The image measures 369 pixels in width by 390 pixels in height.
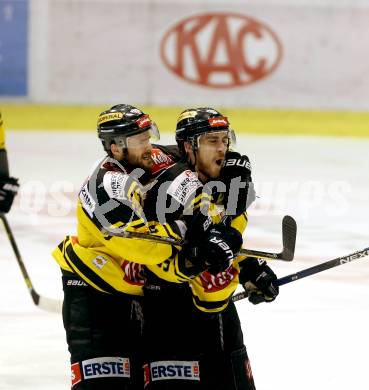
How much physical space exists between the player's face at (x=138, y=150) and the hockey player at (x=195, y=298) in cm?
9

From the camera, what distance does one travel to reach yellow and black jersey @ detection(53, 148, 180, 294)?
3.50 m

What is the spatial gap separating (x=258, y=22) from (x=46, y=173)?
3.96 meters

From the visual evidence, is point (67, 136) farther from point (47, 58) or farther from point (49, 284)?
point (49, 284)

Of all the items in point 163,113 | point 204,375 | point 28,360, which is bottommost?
point 163,113

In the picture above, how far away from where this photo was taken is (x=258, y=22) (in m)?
11.9

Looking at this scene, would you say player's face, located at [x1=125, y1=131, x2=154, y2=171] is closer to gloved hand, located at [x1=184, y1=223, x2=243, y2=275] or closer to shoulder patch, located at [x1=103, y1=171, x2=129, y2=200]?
shoulder patch, located at [x1=103, y1=171, x2=129, y2=200]

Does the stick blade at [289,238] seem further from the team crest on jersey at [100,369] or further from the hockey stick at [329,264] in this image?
the team crest on jersey at [100,369]

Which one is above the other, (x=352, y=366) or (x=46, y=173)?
(x=352, y=366)

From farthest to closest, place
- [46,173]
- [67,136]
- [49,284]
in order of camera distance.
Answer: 1. [67,136]
2. [46,173]
3. [49,284]

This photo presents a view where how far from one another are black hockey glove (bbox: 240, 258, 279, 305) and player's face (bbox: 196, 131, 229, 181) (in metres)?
0.38

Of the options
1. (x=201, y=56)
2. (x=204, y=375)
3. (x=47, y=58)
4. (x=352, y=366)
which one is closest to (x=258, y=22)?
(x=201, y=56)

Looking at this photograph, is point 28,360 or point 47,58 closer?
point 28,360

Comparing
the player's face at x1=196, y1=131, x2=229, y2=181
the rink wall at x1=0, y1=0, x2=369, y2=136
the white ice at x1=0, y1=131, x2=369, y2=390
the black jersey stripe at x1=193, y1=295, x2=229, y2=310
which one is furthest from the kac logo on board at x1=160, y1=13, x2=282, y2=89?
the black jersey stripe at x1=193, y1=295, x2=229, y2=310

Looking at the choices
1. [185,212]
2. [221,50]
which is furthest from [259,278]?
[221,50]
